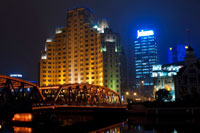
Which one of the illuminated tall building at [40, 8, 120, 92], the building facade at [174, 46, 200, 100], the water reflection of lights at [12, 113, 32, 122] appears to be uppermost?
the illuminated tall building at [40, 8, 120, 92]

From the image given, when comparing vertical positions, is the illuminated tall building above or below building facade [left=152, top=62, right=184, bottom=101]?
above

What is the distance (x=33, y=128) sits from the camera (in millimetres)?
52406

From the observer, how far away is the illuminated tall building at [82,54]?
412ft

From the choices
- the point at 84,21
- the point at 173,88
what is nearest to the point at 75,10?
the point at 84,21

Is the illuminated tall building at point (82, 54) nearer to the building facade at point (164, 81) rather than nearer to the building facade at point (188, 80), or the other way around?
the building facade at point (164, 81)

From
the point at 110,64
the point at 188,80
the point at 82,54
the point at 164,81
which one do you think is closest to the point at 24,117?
the point at 188,80

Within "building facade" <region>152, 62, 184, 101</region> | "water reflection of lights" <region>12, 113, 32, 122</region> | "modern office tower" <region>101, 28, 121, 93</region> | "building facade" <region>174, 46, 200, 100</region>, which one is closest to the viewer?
"water reflection of lights" <region>12, 113, 32, 122</region>

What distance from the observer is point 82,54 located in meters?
138

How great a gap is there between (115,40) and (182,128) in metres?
86.0

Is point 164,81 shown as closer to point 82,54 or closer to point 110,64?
point 110,64

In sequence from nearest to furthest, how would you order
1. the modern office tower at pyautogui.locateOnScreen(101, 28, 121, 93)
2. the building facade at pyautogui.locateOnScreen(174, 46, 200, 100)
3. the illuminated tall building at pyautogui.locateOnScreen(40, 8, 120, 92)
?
1. the building facade at pyautogui.locateOnScreen(174, 46, 200, 100)
2. the modern office tower at pyautogui.locateOnScreen(101, 28, 121, 93)
3. the illuminated tall building at pyautogui.locateOnScreen(40, 8, 120, 92)

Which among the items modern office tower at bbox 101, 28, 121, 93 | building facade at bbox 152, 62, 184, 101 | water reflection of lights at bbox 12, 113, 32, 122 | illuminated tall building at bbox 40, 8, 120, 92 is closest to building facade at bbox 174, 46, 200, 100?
building facade at bbox 152, 62, 184, 101

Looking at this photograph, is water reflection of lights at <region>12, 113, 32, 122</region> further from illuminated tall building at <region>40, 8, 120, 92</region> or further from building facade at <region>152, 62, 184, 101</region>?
illuminated tall building at <region>40, 8, 120, 92</region>

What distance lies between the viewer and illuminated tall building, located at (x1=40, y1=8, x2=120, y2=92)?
126m
